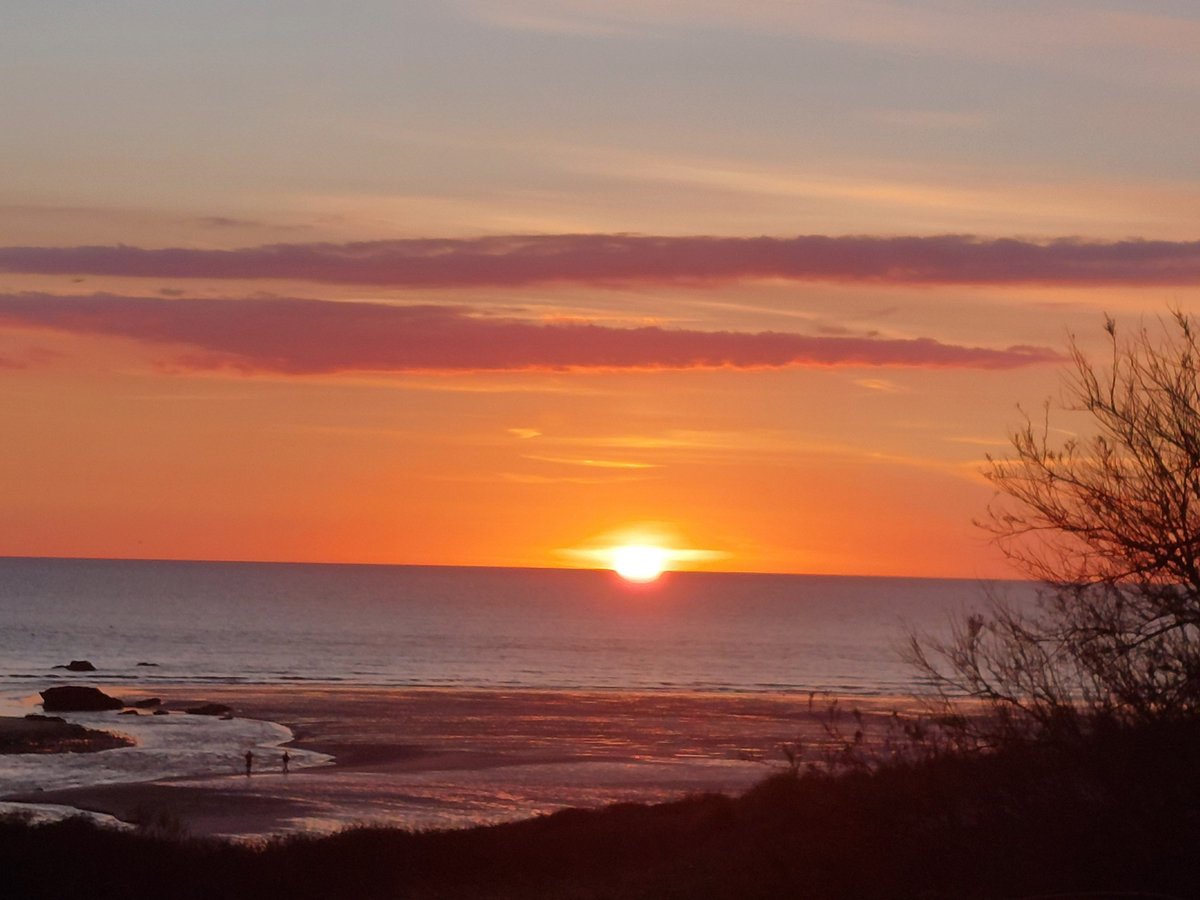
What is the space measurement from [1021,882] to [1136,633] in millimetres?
3019

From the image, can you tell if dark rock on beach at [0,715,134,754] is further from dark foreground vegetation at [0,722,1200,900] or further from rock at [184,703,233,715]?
dark foreground vegetation at [0,722,1200,900]

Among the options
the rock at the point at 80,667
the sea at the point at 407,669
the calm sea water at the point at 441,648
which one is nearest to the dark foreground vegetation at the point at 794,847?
the sea at the point at 407,669

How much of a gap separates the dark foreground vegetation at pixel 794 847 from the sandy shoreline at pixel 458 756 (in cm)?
392

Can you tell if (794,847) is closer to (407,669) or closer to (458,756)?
(458,756)

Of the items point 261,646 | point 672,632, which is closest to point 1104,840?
point 261,646

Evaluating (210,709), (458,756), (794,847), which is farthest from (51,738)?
(794,847)

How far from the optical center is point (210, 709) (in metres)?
70.8

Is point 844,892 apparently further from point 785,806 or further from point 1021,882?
point 785,806

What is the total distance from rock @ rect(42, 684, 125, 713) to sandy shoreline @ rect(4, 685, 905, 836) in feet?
15.6

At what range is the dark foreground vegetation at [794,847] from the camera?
14.2m

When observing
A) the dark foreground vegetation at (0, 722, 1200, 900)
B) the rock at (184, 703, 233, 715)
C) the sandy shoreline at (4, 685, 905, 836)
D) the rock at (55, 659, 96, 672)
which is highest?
the rock at (55, 659, 96, 672)

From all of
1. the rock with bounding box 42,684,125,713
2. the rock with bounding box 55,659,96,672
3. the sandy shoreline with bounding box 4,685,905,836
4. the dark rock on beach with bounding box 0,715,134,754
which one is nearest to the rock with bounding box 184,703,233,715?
the sandy shoreline with bounding box 4,685,905,836

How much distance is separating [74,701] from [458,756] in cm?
2695

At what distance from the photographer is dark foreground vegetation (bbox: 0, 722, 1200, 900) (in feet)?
46.7
